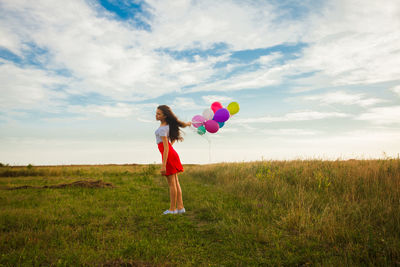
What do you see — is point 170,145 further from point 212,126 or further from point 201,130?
point 201,130

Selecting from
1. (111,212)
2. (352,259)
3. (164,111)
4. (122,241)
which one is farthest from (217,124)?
(352,259)

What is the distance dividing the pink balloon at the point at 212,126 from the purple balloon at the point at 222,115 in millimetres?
255

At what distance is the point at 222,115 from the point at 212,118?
423mm

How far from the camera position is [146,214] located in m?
6.74

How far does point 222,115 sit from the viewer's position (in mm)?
8641

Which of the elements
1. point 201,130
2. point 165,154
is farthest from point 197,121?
point 165,154

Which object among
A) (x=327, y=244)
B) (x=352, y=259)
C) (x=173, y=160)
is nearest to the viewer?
(x=352, y=259)

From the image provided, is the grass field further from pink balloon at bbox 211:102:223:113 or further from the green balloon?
pink balloon at bbox 211:102:223:113

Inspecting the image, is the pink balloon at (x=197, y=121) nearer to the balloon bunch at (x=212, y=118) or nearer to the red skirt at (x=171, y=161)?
the balloon bunch at (x=212, y=118)

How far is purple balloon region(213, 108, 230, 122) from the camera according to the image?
8617 mm

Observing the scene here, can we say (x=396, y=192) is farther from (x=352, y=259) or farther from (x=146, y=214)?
(x=146, y=214)

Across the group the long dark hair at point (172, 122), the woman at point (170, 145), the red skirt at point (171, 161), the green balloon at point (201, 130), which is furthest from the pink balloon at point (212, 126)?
the red skirt at point (171, 161)

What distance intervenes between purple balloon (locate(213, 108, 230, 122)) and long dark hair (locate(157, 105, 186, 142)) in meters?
2.26

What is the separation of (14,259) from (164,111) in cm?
435
